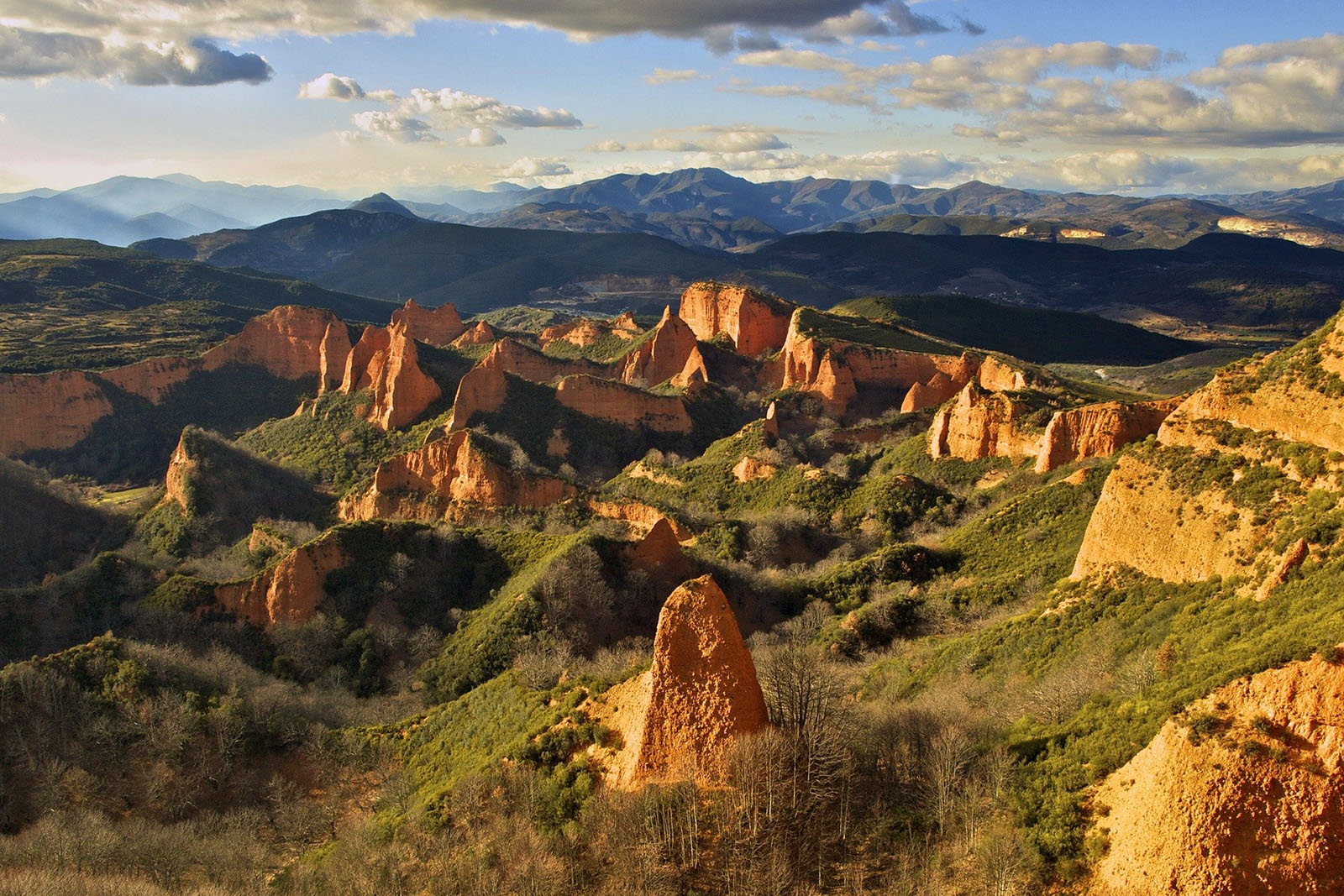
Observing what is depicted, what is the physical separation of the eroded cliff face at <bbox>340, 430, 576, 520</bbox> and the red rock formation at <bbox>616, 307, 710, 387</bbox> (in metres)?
34.2

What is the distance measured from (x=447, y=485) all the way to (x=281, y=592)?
15.9m

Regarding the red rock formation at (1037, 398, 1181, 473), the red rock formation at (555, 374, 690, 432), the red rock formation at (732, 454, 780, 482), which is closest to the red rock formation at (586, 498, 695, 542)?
the red rock formation at (732, 454, 780, 482)

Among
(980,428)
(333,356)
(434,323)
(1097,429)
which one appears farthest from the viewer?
(434,323)

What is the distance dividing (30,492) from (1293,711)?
210 ft

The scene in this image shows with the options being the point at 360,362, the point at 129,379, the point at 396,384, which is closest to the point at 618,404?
the point at 396,384

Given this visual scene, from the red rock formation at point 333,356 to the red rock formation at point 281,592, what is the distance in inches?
1498

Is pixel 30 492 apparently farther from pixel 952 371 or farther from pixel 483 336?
pixel 952 371

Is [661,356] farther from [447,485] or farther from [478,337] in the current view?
[447,485]

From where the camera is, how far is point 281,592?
40.1 meters

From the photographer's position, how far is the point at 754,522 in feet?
163

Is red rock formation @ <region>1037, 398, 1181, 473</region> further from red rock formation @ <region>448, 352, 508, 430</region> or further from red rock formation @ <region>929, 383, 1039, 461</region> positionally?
red rock formation @ <region>448, 352, 508, 430</region>

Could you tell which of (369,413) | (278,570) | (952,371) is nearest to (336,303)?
(369,413)

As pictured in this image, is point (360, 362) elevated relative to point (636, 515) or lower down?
elevated

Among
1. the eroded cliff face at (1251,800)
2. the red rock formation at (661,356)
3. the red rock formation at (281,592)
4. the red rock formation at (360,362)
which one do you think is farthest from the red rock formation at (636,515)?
the red rock formation at (661,356)
